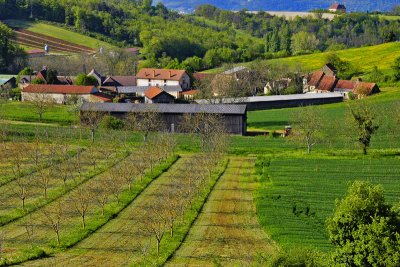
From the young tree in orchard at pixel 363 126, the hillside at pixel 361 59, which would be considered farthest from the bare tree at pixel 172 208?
the hillside at pixel 361 59

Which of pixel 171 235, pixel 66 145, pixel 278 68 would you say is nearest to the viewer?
pixel 171 235

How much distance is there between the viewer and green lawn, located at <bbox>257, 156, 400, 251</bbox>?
106ft

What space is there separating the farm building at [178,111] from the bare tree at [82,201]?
25122mm

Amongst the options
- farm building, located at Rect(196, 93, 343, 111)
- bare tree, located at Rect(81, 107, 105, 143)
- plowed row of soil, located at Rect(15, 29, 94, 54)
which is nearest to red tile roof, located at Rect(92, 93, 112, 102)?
farm building, located at Rect(196, 93, 343, 111)

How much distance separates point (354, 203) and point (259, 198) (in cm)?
1687

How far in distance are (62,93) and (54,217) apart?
167ft

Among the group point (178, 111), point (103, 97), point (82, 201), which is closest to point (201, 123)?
point (178, 111)

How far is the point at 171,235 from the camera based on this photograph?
A: 3253 centimetres

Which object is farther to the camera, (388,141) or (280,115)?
(280,115)

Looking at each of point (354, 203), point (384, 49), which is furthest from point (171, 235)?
point (384, 49)

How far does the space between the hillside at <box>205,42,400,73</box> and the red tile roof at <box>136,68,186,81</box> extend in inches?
572

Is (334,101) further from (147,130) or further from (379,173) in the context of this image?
(379,173)

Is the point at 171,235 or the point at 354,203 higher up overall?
the point at 354,203

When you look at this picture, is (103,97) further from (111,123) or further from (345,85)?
(345,85)
